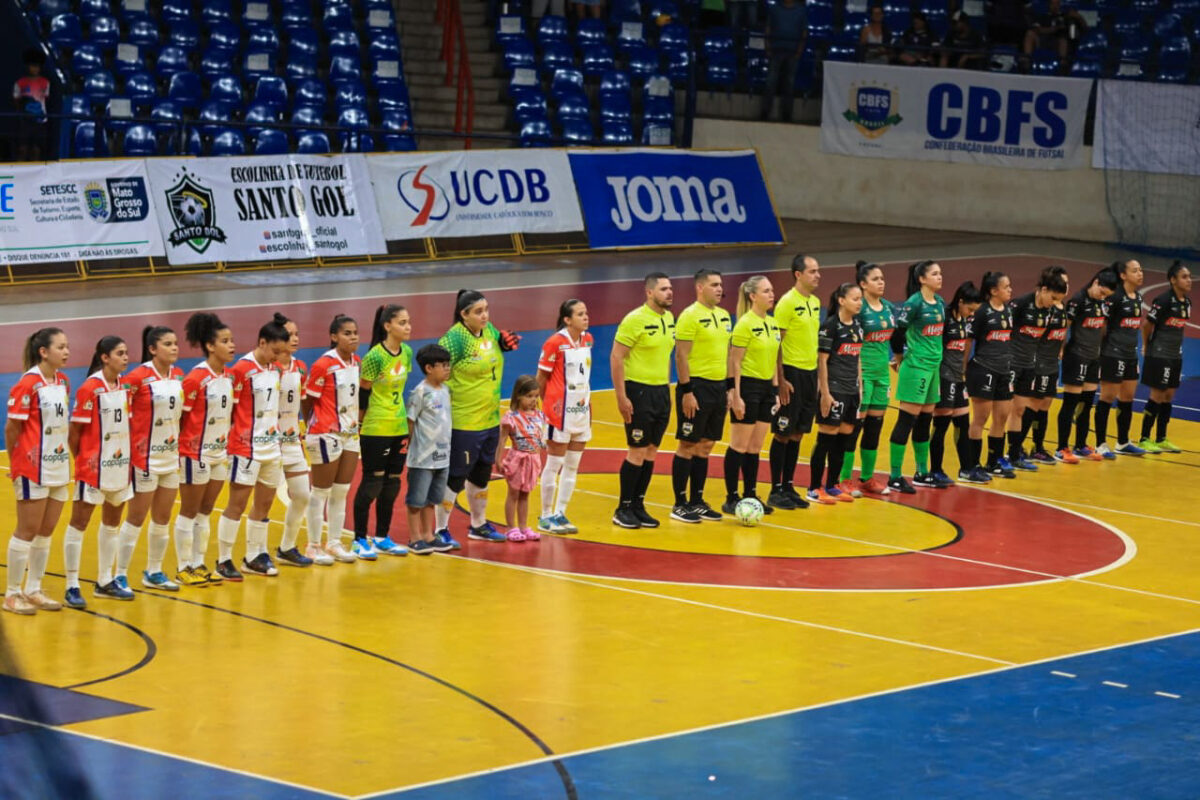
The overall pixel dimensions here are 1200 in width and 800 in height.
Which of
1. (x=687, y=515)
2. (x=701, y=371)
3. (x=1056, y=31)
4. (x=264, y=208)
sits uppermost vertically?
(x=1056, y=31)

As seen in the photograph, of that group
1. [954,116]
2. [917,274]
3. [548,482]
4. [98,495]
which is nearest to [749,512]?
[548,482]

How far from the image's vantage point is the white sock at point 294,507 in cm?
1297

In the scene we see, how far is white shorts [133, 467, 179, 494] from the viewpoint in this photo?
12.0 m

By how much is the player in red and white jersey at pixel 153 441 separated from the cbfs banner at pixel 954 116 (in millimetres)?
26952

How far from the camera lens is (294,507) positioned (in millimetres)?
13102

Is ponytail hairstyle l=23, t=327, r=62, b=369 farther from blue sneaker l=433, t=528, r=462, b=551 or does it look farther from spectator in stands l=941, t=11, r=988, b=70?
spectator in stands l=941, t=11, r=988, b=70

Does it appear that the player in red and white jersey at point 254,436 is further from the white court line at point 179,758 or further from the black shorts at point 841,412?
the black shorts at point 841,412

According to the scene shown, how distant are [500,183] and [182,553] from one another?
1883cm

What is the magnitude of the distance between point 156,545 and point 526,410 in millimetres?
3271

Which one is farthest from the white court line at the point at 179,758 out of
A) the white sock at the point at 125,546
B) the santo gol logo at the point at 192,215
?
the santo gol logo at the point at 192,215

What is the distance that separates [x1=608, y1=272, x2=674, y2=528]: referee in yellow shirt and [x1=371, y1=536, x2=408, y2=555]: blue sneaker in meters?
2.14

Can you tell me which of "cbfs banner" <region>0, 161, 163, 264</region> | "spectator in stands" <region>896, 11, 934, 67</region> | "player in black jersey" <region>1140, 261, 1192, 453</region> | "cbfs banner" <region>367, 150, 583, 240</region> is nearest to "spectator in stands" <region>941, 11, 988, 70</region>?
"spectator in stands" <region>896, 11, 934, 67</region>

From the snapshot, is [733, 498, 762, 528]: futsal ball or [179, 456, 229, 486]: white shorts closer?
[179, 456, 229, 486]: white shorts

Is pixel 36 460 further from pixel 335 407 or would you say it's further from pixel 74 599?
pixel 335 407
